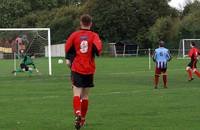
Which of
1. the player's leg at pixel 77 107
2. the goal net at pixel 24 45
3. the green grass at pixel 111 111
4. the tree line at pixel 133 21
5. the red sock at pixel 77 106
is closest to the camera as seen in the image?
the player's leg at pixel 77 107

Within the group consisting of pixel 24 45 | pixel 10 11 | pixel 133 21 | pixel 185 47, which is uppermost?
pixel 10 11

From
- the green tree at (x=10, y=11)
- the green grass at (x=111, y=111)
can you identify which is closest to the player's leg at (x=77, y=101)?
the green grass at (x=111, y=111)

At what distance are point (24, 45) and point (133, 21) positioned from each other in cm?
5079

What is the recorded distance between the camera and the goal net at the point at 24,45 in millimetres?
37312

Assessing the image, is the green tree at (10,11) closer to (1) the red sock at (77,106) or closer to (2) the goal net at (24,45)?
(2) the goal net at (24,45)

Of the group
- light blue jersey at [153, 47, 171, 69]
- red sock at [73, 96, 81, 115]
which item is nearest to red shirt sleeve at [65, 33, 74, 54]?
red sock at [73, 96, 81, 115]

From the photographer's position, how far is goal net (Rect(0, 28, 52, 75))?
122 ft

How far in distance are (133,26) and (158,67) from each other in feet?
211

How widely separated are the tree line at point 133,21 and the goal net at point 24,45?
38.7 metres

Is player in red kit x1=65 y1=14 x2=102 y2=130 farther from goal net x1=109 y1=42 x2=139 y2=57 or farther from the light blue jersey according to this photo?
goal net x1=109 y1=42 x2=139 y2=57

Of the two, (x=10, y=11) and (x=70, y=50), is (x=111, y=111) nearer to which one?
(x=70, y=50)

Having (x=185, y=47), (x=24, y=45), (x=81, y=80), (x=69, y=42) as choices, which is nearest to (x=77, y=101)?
(x=81, y=80)

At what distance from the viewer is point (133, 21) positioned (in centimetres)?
8744

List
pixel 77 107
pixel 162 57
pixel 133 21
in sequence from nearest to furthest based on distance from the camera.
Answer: pixel 77 107, pixel 162 57, pixel 133 21
